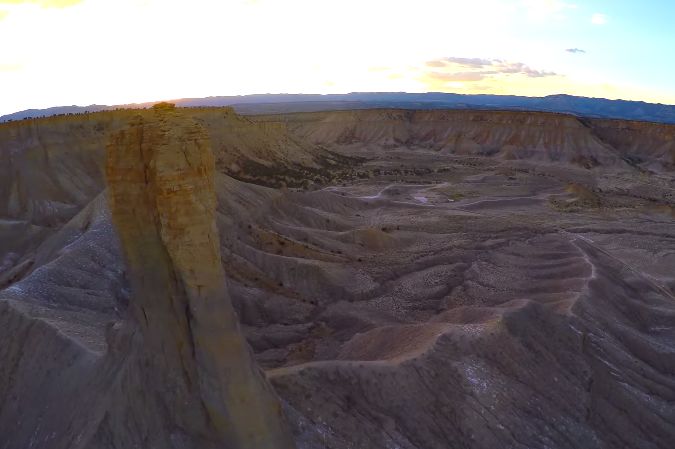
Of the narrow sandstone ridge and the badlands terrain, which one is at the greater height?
the narrow sandstone ridge

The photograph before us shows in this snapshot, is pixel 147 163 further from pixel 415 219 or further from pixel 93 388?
pixel 415 219

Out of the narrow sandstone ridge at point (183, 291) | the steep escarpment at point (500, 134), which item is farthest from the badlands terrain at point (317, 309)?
the steep escarpment at point (500, 134)

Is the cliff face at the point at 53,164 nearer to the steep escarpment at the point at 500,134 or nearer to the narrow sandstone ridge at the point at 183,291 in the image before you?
the narrow sandstone ridge at the point at 183,291

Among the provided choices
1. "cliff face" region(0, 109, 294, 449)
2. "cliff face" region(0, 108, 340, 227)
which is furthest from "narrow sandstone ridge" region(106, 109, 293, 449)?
"cliff face" region(0, 108, 340, 227)

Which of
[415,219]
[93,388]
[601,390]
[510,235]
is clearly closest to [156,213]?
[93,388]

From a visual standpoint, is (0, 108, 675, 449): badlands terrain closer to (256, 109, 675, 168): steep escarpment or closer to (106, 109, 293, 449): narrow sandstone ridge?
(106, 109, 293, 449): narrow sandstone ridge
